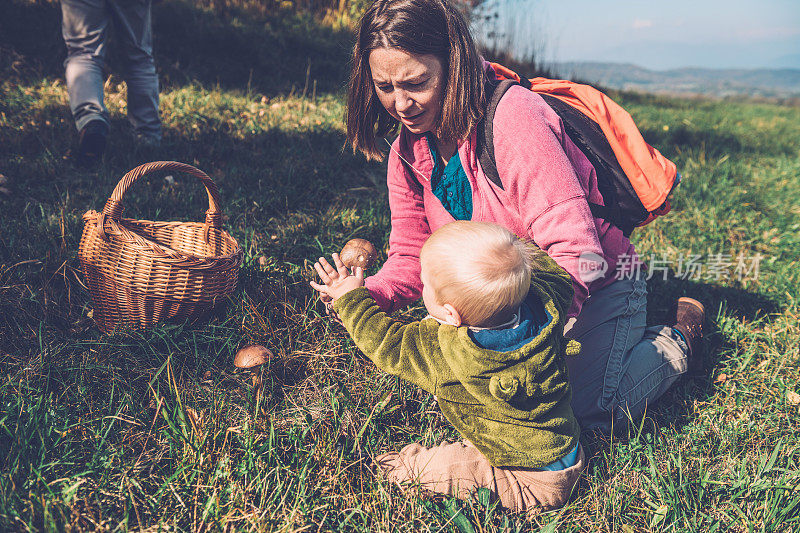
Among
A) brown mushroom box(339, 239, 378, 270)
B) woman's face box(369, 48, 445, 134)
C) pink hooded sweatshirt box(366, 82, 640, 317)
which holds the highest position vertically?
woman's face box(369, 48, 445, 134)

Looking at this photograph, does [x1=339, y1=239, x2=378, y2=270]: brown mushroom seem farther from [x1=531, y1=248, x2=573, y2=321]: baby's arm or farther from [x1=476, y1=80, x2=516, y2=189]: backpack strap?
[x1=531, y1=248, x2=573, y2=321]: baby's arm

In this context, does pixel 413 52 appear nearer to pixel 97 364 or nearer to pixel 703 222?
pixel 97 364

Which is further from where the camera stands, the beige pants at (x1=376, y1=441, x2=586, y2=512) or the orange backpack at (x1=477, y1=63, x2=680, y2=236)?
the orange backpack at (x1=477, y1=63, x2=680, y2=236)

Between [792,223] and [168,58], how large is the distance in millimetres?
6088

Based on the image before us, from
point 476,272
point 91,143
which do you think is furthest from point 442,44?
point 91,143

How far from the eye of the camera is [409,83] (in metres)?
1.90

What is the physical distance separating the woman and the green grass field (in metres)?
0.23

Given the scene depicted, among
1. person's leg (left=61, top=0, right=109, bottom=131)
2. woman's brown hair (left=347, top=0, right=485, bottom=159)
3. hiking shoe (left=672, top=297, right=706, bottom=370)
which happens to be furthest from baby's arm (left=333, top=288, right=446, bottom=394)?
person's leg (left=61, top=0, right=109, bottom=131)

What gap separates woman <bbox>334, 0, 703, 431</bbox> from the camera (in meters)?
1.83

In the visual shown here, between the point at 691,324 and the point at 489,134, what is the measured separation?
1537 mm

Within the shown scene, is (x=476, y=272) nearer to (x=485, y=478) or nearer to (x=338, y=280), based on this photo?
(x=338, y=280)

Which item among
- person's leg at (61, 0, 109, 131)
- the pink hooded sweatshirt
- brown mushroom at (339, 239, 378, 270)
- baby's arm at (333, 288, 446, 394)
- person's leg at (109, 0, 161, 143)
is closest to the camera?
baby's arm at (333, 288, 446, 394)

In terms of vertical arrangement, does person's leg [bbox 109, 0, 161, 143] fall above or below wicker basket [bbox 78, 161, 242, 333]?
above

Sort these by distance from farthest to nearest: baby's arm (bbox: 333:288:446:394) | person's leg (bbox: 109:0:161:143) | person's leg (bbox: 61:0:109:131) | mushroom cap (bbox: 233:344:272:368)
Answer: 1. person's leg (bbox: 109:0:161:143)
2. person's leg (bbox: 61:0:109:131)
3. mushroom cap (bbox: 233:344:272:368)
4. baby's arm (bbox: 333:288:446:394)
